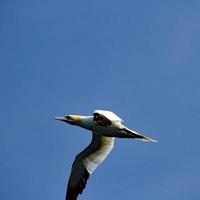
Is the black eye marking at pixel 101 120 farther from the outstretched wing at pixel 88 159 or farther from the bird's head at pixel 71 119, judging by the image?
the outstretched wing at pixel 88 159

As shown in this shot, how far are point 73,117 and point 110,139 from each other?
3085 millimetres

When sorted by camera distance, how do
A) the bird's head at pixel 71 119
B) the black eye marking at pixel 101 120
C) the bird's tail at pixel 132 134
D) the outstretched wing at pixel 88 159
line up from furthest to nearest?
the outstretched wing at pixel 88 159, the bird's head at pixel 71 119, the bird's tail at pixel 132 134, the black eye marking at pixel 101 120

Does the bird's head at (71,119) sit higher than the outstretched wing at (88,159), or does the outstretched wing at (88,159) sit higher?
the bird's head at (71,119)

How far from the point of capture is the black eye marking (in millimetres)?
32406

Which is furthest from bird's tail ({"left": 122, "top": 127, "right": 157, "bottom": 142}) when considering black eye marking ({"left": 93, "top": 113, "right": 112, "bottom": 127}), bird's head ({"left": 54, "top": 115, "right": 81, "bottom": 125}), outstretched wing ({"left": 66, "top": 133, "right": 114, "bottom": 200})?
outstretched wing ({"left": 66, "top": 133, "right": 114, "bottom": 200})

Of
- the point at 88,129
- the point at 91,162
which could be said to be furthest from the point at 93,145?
the point at 88,129

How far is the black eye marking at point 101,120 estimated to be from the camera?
32.4 m

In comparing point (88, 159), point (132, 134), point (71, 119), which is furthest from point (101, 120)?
point (88, 159)

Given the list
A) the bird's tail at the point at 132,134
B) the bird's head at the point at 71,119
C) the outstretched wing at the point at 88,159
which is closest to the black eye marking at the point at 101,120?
the bird's tail at the point at 132,134

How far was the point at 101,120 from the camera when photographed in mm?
32656

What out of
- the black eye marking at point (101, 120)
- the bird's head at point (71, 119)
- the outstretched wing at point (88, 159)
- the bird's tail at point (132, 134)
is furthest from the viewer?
the outstretched wing at point (88, 159)

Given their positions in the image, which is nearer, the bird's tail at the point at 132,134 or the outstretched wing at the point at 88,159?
the bird's tail at the point at 132,134

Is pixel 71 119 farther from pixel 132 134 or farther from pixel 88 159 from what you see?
pixel 132 134

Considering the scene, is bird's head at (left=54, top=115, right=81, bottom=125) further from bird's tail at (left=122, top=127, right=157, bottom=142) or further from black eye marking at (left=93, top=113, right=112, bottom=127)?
bird's tail at (left=122, top=127, right=157, bottom=142)
